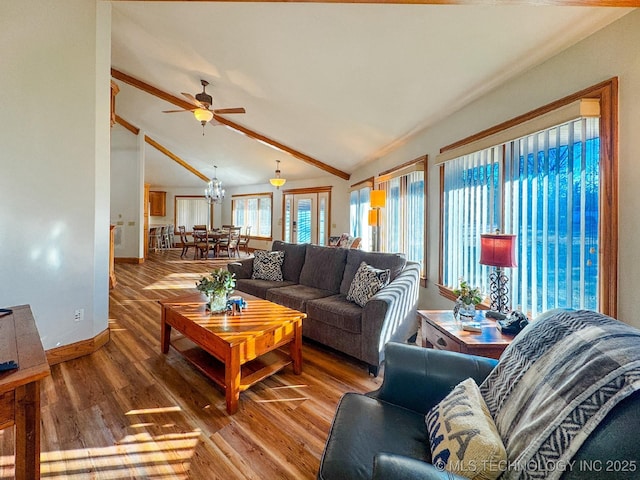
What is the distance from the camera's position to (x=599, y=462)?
0.68 metres

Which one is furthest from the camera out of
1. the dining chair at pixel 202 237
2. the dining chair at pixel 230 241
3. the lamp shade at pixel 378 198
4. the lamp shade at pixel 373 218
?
the dining chair at pixel 230 241

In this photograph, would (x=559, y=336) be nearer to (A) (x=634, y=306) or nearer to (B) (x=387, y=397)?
(B) (x=387, y=397)

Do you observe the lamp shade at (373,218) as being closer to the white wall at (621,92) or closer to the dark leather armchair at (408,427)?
the white wall at (621,92)

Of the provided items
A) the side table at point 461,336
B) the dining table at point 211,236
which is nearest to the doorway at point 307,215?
the dining table at point 211,236

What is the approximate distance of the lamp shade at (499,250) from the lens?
1932 mm

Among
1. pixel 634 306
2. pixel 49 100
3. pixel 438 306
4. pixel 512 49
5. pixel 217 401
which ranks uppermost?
pixel 512 49

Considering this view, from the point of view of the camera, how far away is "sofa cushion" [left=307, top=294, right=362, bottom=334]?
256 centimetres

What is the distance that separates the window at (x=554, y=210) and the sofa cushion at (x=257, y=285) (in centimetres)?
214

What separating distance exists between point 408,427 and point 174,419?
147 centimetres

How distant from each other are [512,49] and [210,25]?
2.68m

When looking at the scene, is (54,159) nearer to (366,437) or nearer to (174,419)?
(174,419)

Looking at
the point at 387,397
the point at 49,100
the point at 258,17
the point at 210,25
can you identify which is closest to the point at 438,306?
the point at 387,397

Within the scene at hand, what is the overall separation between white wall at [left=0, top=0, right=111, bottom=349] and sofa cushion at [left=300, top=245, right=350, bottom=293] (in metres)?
2.13

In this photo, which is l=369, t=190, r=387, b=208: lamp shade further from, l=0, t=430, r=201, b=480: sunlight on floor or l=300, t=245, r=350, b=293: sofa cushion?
l=0, t=430, r=201, b=480: sunlight on floor
